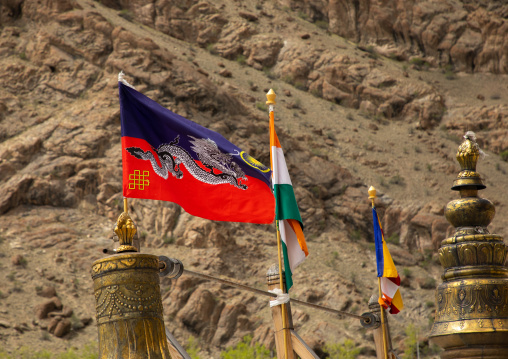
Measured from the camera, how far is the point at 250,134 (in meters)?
41.1

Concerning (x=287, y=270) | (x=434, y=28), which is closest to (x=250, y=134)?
(x=434, y=28)

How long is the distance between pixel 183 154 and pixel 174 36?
4879 cm

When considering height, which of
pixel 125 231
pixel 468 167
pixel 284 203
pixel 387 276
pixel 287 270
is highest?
pixel 387 276

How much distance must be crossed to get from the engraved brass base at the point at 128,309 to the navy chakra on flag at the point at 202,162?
385cm

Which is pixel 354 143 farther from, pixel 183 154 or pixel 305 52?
pixel 183 154

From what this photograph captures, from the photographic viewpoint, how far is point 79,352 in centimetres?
2805

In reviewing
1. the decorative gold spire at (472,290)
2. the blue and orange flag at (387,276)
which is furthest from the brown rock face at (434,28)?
the decorative gold spire at (472,290)

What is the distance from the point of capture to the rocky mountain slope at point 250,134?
3106 cm

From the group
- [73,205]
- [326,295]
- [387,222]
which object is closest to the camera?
[326,295]

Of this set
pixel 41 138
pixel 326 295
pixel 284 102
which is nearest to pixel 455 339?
pixel 326 295

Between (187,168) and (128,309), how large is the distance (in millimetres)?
4208

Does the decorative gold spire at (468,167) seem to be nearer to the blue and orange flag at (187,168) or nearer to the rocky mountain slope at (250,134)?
the blue and orange flag at (187,168)

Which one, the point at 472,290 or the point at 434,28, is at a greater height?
the point at 434,28

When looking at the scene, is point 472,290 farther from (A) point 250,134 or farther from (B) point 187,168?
(A) point 250,134
